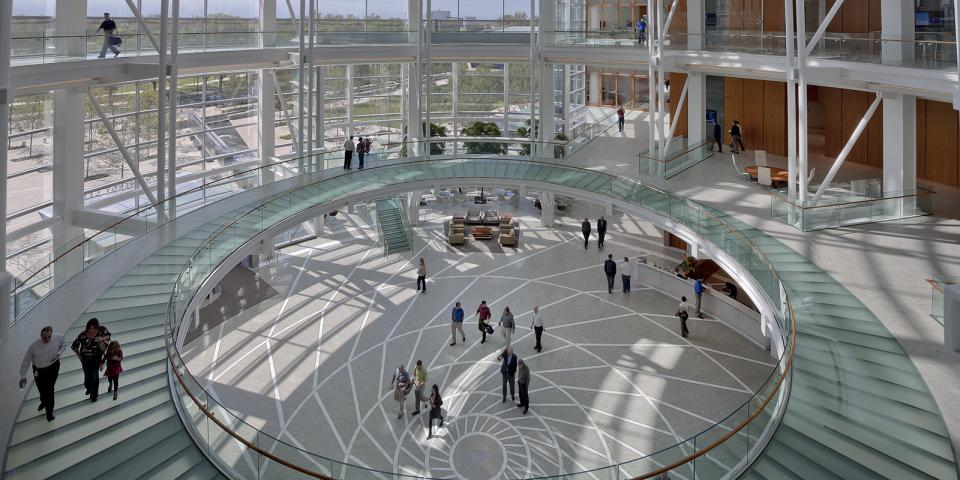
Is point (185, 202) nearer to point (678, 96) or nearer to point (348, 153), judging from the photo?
point (348, 153)

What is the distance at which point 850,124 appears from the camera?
24.4 metres

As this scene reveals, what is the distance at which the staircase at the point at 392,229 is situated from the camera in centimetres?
2859

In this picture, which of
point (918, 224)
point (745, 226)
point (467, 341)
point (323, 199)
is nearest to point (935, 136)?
point (918, 224)

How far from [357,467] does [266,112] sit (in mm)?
21737

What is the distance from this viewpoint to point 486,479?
1359 cm

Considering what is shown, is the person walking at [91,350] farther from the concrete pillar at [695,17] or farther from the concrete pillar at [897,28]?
the concrete pillar at [695,17]

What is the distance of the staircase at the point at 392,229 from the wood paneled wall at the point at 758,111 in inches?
508

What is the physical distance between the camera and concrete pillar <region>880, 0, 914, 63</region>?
56.5 feet

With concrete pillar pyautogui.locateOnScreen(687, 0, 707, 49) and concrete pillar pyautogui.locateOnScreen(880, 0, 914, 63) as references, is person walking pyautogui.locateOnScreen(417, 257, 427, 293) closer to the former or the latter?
concrete pillar pyautogui.locateOnScreen(687, 0, 707, 49)

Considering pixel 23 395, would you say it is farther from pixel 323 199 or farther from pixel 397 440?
pixel 323 199

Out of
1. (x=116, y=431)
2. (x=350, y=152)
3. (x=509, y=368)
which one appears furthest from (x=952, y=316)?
(x=350, y=152)

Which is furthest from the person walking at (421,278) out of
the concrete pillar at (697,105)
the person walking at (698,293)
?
the concrete pillar at (697,105)

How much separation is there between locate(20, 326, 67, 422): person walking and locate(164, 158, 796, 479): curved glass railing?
1.47 metres

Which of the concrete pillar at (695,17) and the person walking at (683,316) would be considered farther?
the concrete pillar at (695,17)
